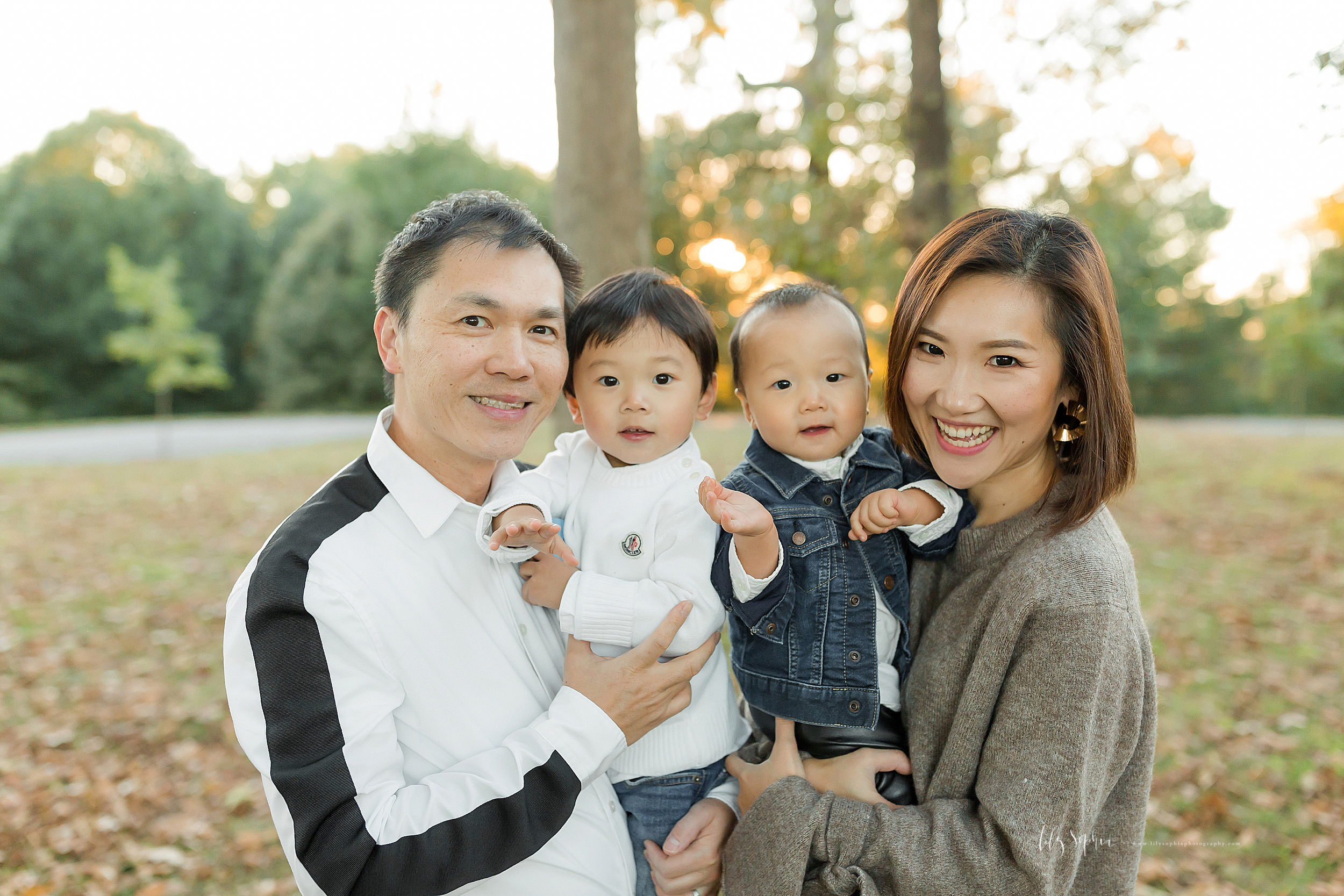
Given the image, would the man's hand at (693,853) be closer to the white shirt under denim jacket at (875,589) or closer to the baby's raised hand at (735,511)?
the white shirt under denim jacket at (875,589)

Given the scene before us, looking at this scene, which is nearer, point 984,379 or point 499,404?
point 984,379

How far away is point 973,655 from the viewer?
189cm

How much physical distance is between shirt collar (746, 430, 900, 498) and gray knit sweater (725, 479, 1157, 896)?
303 millimetres

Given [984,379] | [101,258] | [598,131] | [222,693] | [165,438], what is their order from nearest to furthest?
1. [984,379]
2. [598,131]
3. [222,693]
4. [165,438]
5. [101,258]

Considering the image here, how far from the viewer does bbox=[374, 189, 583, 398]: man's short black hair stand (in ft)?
6.83

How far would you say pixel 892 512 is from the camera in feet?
6.57

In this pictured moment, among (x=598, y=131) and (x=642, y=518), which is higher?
(x=598, y=131)

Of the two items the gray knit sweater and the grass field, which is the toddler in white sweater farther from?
the grass field

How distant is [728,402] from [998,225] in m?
23.2

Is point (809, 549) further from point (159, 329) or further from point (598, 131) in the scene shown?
point (159, 329)

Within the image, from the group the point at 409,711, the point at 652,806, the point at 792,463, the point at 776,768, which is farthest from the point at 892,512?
the point at 409,711

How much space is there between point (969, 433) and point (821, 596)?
539mm

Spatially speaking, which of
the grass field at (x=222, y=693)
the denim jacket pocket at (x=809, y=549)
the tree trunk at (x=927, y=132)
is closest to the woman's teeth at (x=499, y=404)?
the denim jacket pocket at (x=809, y=549)

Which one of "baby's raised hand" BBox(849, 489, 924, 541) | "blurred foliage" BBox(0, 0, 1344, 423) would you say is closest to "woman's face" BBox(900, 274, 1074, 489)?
"baby's raised hand" BBox(849, 489, 924, 541)
